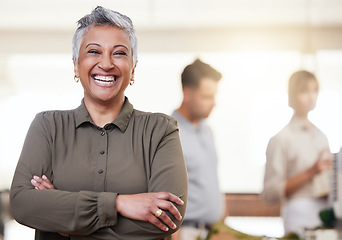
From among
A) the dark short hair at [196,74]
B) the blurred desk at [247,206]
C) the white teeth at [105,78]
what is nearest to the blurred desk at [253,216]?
the blurred desk at [247,206]

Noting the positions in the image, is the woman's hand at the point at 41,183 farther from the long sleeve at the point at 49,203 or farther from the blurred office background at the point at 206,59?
the blurred office background at the point at 206,59

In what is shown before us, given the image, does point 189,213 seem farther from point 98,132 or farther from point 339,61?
point 339,61

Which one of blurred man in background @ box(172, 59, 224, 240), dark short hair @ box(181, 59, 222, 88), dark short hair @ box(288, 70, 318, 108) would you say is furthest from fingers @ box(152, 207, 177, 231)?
dark short hair @ box(288, 70, 318, 108)

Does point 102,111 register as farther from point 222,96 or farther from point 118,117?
point 222,96

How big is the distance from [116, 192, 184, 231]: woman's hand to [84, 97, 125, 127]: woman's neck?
7.7 inches

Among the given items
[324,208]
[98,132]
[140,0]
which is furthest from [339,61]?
[98,132]

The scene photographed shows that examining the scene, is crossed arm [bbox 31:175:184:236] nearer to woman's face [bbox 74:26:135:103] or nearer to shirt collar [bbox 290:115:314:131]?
woman's face [bbox 74:26:135:103]

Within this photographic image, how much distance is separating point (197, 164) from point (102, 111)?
1440 mm

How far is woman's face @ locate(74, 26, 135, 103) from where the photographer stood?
1201mm

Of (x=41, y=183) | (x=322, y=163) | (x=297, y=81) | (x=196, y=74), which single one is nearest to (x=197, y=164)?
(x=196, y=74)

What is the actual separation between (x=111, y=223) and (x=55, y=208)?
12 cm

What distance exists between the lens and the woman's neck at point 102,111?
1.26 m

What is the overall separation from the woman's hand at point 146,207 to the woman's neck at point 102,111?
19cm

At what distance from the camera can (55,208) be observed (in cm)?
116
